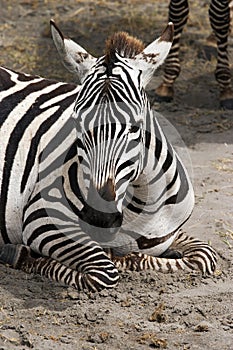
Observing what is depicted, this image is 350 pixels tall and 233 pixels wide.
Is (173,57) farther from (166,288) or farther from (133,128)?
(133,128)

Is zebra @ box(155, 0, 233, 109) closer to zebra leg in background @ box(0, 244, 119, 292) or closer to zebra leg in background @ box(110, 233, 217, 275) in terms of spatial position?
→ zebra leg in background @ box(110, 233, 217, 275)

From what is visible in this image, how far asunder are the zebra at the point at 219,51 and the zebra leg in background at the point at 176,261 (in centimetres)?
395

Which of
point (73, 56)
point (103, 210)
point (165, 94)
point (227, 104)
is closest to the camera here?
point (103, 210)

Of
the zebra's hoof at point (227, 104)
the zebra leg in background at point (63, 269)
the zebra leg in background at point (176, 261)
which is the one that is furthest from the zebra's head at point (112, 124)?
the zebra's hoof at point (227, 104)

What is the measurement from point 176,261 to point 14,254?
1.10 m

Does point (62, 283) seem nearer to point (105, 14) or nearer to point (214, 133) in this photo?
point (214, 133)

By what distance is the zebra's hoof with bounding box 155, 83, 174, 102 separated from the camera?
32.2 ft

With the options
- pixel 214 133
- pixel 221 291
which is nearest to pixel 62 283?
pixel 221 291

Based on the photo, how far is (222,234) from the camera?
21.4ft

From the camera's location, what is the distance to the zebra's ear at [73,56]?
536 cm

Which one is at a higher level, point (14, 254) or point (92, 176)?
point (92, 176)

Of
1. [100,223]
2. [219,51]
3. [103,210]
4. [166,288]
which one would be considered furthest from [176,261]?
[219,51]

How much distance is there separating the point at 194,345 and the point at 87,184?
1144mm

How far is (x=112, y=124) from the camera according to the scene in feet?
16.3
